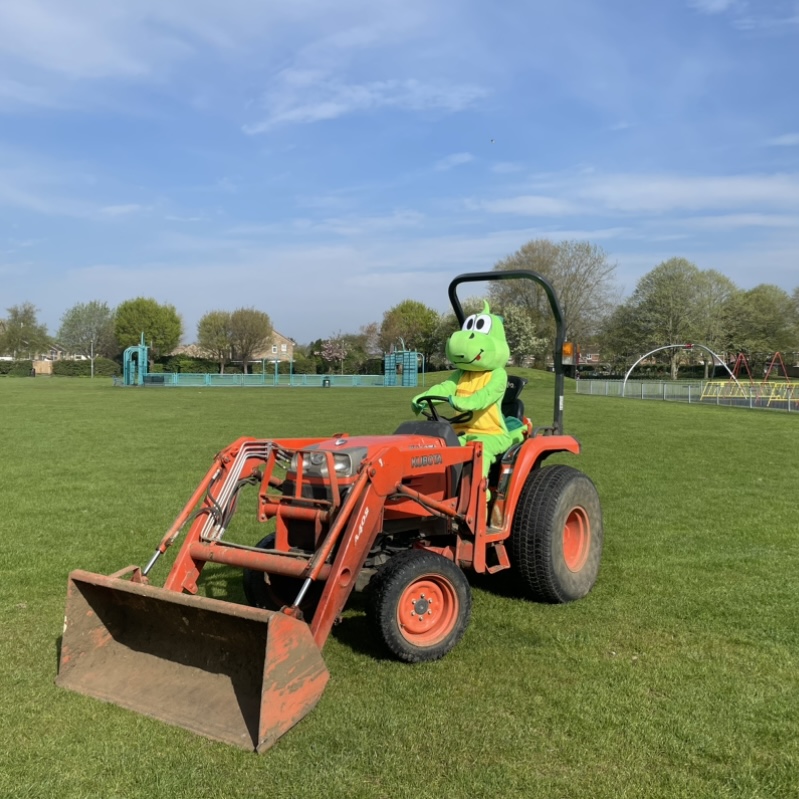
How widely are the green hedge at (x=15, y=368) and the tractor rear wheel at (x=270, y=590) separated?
261ft

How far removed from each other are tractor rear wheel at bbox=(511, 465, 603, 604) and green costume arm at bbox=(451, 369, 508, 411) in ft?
2.26

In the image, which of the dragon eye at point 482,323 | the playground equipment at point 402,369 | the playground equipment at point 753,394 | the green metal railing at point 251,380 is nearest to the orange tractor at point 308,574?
the dragon eye at point 482,323

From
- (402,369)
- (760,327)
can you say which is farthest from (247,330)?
(760,327)

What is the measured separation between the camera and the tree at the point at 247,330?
270ft

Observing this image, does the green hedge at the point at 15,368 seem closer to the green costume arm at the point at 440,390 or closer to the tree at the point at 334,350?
the tree at the point at 334,350

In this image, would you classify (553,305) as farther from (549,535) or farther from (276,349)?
(276,349)

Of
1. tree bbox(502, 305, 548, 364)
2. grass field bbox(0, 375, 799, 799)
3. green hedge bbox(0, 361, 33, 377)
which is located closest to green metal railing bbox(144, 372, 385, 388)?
tree bbox(502, 305, 548, 364)

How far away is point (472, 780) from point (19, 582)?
4301mm

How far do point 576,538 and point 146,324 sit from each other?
284 ft

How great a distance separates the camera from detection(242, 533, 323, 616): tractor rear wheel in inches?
177

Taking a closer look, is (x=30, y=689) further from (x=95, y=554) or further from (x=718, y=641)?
(x=718, y=641)

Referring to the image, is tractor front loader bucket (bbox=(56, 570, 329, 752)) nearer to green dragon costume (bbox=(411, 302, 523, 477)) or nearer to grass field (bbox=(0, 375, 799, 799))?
grass field (bbox=(0, 375, 799, 799))

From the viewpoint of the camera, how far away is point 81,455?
13016 mm

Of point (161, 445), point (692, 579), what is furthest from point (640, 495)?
point (161, 445)
